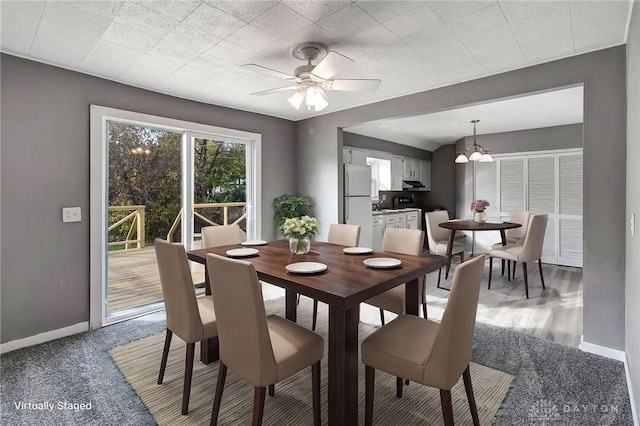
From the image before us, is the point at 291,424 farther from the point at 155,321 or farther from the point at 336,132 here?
the point at 336,132

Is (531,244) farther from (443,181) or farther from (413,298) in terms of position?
(443,181)

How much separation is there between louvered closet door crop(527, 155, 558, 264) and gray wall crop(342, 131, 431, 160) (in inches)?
89.0

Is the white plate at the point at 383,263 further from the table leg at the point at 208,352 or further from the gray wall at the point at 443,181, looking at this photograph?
the gray wall at the point at 443,181

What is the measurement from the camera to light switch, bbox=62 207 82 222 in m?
2.86

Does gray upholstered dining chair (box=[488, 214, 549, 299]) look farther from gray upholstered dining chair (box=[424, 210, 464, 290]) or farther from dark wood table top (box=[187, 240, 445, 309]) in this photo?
dark wood table top (box=[187, 240, 445, 309])

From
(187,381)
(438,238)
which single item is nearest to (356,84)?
(187,381)

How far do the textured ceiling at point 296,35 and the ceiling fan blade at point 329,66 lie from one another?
24cm

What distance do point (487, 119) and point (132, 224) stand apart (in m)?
5.28

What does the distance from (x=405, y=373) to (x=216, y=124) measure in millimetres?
3529

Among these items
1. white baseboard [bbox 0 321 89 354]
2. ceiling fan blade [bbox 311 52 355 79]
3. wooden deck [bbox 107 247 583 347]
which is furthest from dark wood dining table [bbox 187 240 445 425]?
white baseboard [bbox 0 321 89 354]

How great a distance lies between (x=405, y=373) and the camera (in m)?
1.53

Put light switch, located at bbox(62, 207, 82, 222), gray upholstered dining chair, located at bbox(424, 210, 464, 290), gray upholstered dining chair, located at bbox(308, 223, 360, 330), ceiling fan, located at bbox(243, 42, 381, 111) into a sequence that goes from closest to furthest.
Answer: ceiling fan, located at bbox(243, 42, 381, 111) → light switch, located at bbox(62, 207, 82, 222) → gray upholstered dining chair, located at bbox(308, 223, 360, 330) → gray upholstered dining chair, located at bbox(424, 210, 464, 290)

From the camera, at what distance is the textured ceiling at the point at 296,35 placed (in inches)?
76.4

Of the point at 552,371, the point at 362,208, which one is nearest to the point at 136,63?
the point at 362,208
